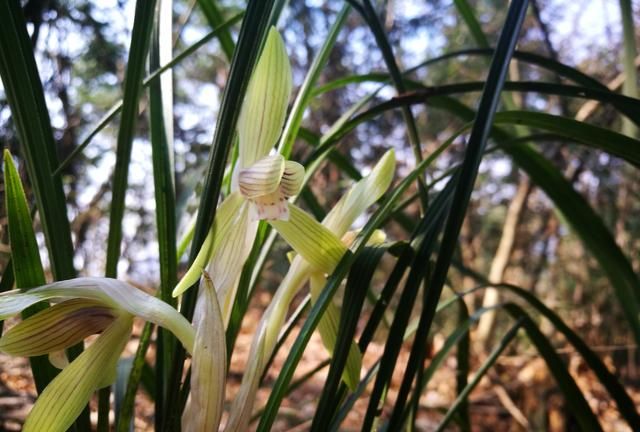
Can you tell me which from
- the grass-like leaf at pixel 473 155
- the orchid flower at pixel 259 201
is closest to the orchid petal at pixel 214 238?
the orchid flower at pixel 259 201

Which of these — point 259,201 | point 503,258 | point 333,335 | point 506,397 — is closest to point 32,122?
point 259,201

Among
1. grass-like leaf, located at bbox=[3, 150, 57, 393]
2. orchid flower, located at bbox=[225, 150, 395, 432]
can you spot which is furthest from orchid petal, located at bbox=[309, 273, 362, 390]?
grass-like leaf, located at bbox=[3, 150, 57, 393]

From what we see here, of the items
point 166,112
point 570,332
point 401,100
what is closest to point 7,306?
point 166,112

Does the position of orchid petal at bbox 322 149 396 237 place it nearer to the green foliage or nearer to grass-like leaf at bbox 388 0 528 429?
the green foliage

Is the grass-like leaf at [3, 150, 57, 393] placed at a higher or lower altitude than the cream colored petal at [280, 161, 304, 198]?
lower

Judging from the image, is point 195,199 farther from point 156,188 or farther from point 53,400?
point 53,400
